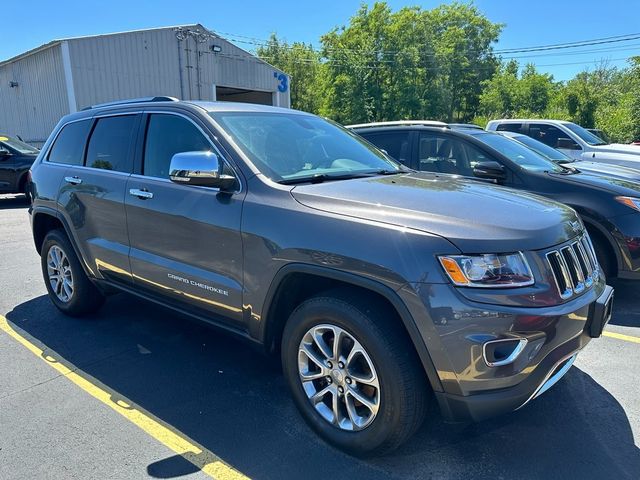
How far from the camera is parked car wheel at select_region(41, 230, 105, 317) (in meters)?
4.35

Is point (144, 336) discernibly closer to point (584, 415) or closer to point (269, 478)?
point (269, 478)

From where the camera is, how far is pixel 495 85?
44406 mm

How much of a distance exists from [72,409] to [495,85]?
155 feet

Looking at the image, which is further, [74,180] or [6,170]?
[6,170]

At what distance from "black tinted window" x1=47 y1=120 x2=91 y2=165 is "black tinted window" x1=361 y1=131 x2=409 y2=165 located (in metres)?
3.46

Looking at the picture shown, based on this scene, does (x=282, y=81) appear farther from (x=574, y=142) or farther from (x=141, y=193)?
(x=141, y=193)

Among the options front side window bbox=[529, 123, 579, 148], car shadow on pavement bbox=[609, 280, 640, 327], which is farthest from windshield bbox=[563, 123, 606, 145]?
car shadow on pavement bbox=[609, 280, 640, 327]

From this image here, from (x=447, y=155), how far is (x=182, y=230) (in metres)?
3.71

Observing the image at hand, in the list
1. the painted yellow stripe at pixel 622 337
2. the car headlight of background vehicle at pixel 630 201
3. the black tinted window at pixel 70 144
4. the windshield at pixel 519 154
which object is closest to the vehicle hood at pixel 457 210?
the painted yellow stripe at pixel 622 337

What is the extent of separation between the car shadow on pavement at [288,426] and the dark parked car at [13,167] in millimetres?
9889

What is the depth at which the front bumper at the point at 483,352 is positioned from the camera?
2086mm

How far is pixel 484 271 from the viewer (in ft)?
7.04

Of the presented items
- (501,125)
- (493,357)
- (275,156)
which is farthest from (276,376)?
(501,125)

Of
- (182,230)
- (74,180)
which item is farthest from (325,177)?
(74,180)
